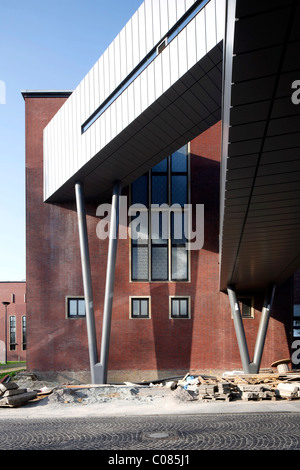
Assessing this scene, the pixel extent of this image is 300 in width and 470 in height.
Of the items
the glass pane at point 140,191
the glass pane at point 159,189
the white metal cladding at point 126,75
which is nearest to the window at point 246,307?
the glass pane at point 159,189

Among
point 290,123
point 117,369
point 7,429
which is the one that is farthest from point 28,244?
point 290,123

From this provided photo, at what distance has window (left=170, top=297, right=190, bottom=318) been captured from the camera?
76.9ft

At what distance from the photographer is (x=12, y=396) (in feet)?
49.1

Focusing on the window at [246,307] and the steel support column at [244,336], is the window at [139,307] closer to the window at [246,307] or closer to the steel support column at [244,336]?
the steel support column at [244,336]

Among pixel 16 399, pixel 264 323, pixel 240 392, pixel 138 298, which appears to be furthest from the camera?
pixel 138 298

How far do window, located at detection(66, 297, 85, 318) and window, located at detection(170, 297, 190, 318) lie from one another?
16.0 ft

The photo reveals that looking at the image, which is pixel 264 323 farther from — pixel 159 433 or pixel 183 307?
pixel 159 433

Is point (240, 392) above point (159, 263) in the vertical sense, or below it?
below

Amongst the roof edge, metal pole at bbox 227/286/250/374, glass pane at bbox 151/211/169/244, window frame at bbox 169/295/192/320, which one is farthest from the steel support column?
the roof edge

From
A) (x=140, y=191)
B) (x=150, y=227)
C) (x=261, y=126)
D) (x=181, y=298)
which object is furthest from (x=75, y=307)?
(x=261, y=126)

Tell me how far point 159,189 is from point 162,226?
2140 millimetres

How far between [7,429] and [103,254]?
1311 centimetres

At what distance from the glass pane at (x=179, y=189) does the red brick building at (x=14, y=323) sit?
44.3 m

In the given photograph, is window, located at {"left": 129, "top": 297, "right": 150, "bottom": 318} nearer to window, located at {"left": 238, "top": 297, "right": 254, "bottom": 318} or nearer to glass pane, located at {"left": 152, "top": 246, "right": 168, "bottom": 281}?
glass pane, located at {"left": 152, "top": 246, "right": 168, "bottom": 281}
